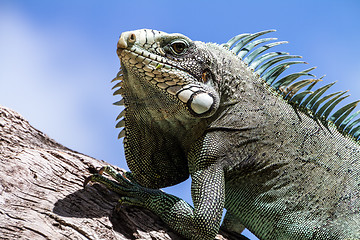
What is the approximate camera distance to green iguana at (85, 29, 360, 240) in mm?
5453

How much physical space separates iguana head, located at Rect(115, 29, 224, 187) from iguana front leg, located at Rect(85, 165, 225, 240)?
452 mm

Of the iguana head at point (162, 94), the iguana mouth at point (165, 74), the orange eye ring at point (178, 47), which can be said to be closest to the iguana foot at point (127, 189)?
the iguana head at point (162, 94)

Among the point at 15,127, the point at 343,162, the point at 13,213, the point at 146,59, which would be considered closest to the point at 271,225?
the point at 343,162

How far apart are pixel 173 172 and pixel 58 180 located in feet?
5.01

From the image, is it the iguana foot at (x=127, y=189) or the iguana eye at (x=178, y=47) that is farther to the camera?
the iguana foot at (x=127, y=189)

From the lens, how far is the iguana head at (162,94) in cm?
538

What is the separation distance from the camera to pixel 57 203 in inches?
215

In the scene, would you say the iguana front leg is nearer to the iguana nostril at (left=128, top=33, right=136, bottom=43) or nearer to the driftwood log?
the driftwood log

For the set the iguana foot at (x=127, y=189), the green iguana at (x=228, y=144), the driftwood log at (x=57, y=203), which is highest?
the green iguana at (x=228, y=144)

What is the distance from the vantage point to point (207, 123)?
5766 mm

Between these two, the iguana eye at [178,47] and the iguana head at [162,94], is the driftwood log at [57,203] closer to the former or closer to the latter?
the iguana head at [162,94]

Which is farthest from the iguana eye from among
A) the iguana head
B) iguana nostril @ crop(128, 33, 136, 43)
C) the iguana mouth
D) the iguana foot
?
the iguana foot

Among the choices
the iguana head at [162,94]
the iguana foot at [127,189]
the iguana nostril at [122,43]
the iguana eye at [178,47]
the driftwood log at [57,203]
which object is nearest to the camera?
the driftwood log at [57,203]

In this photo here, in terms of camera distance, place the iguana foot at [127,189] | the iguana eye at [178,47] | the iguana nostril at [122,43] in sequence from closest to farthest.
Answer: the iguana nostril at [122,43]
the iguana eye at [178,47]
the iguana foot at [127,189]
